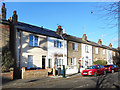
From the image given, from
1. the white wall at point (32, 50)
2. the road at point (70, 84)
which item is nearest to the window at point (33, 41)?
the white wall at point (32, 50)

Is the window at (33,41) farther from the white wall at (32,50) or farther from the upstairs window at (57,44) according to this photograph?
the upstairs window at (57,44)

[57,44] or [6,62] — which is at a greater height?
[57,44]

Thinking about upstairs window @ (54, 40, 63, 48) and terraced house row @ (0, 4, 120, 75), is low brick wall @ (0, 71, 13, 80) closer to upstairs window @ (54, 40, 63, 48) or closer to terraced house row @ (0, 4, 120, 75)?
terraced house row @ (0, 4, 120, 75)

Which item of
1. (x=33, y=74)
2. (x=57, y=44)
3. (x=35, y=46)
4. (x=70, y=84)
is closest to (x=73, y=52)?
(x=57, y=44)

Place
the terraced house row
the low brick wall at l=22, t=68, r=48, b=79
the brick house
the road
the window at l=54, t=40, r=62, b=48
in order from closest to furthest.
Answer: the road < the low brick wall at l=22, t=68, r=48, b=79 < the terraced house row < the window at l=54, t=40, r=62, b=48 < the brick house

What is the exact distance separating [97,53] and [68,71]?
17.2 m

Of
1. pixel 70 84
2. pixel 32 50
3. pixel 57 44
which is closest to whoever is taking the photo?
pixel 70 84

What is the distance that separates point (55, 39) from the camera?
2395cm

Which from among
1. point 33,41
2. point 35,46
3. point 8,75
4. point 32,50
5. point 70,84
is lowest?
point 70,84

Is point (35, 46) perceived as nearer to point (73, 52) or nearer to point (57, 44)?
point (57, 44)

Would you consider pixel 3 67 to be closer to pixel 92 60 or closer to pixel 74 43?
pixel 74 43

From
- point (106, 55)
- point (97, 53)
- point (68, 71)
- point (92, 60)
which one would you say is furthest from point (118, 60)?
point (68, 71)

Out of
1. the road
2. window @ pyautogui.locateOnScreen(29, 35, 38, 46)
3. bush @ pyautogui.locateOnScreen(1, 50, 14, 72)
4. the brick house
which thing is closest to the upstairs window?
the brick house

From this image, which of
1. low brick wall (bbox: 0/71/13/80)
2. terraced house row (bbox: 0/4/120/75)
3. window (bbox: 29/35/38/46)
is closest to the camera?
low brick wall (bbox: 0/71/13/80)
